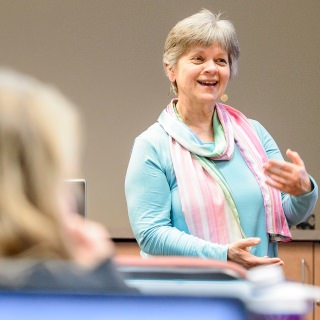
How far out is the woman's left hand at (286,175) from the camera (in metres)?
2.46

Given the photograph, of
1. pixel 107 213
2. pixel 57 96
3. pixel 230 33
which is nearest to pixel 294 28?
pixel 107 213

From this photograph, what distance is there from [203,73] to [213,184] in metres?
0.35

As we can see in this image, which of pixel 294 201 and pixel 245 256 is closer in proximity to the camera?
pixel 245 256

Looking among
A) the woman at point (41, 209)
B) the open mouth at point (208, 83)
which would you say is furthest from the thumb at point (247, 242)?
the woman at point (41, 209)

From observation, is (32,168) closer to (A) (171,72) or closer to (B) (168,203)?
(B) (168,203)

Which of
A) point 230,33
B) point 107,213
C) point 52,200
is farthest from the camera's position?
point 107,213

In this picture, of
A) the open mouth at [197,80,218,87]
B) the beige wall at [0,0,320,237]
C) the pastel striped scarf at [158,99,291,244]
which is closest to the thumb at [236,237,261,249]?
the pastel striped scarf at [158,99,291,244]

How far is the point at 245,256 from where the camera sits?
2475 mm

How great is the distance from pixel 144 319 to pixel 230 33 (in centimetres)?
170

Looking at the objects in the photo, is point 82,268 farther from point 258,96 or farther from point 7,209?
point 258,96

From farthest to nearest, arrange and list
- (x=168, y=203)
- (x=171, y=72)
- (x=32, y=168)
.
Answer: (x=171, y=72) → (x=168, y=203) → (x=32, y=168)

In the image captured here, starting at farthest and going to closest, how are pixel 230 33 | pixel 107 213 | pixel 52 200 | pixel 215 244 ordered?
pixel 107 213 < pixel 230 33 < pixel 215 244 < pixel 52 200

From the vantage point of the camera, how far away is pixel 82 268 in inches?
43.7

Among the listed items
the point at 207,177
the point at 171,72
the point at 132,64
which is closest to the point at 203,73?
the point at 171,72
